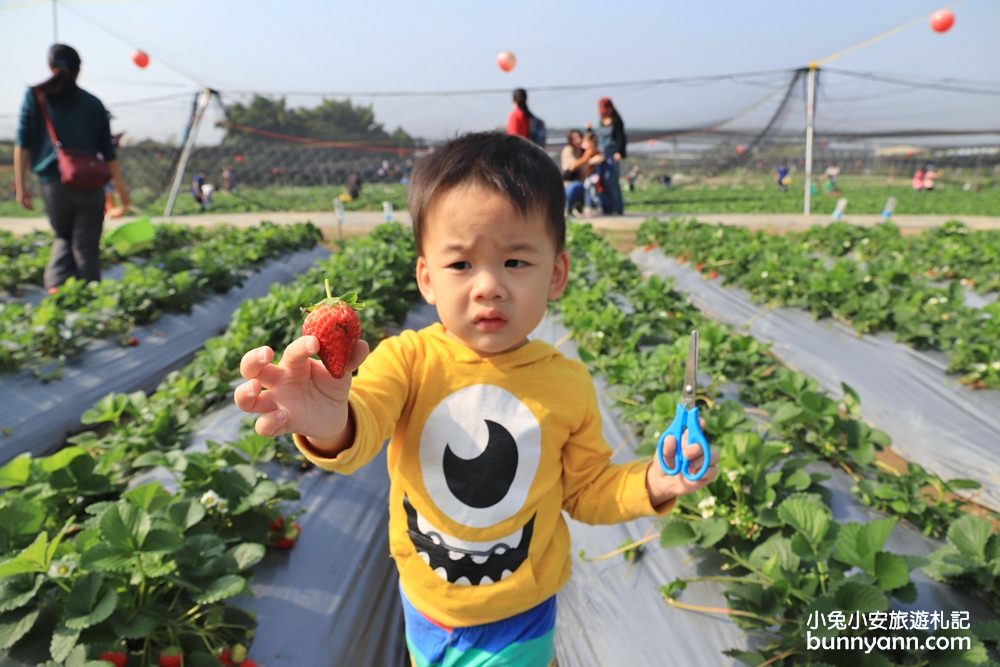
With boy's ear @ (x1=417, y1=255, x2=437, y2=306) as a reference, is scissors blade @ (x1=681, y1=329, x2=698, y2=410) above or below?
below

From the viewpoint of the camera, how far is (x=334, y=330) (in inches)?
31.5

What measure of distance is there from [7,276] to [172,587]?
223 inches

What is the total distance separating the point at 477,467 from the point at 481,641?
377mm

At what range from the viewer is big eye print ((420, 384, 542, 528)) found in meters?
1.26

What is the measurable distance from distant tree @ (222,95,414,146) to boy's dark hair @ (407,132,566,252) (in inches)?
663

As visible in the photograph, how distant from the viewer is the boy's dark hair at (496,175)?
109cm

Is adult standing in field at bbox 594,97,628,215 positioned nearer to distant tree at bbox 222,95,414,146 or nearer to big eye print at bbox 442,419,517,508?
distant tree at bbox 222,95,414,146

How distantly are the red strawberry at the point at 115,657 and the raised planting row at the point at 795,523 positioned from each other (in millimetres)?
1514

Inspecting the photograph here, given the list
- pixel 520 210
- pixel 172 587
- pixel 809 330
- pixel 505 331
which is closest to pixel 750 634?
pixel 505 331

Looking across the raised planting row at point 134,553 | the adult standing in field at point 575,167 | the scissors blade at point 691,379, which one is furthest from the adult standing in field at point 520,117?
the scissors blade at point 691,379

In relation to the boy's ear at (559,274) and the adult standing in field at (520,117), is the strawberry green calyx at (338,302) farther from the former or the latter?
the adult standing in field at (520,117)

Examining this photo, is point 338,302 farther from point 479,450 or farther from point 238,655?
point 238,655

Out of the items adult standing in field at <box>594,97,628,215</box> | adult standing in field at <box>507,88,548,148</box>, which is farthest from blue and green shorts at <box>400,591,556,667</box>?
adult standing in field at <box>594,97,628,215</box>

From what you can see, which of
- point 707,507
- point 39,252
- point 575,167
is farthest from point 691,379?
point 575,167
